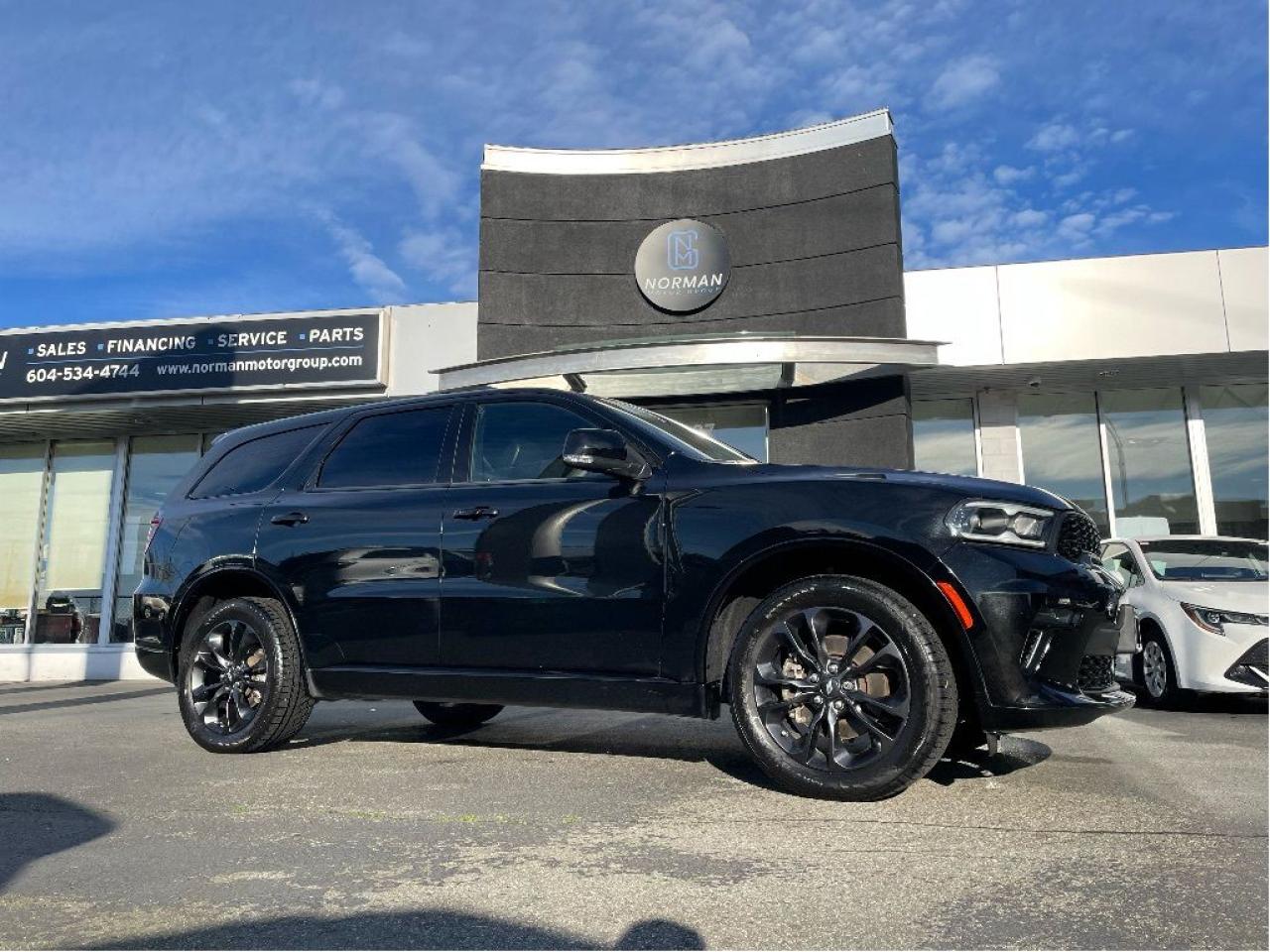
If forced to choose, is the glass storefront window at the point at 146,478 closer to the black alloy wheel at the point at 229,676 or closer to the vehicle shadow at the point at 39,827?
the black alloy wheel at the point at 229,676

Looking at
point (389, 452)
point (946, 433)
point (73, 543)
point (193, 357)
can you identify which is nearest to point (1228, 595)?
point (389, 452)

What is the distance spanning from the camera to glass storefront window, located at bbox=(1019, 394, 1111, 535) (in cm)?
1355

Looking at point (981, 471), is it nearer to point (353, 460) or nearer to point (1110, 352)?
point (1110, 352)

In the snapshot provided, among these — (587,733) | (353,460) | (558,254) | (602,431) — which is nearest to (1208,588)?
(587,733)

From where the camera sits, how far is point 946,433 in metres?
13.9

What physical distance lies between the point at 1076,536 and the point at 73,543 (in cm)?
1667

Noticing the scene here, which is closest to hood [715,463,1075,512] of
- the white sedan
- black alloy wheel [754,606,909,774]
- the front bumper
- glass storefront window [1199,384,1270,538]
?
the front bumper

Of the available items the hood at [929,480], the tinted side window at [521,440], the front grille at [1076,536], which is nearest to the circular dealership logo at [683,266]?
the tinted side window at [521,440]

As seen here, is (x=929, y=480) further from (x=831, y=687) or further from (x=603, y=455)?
(x=603, y=455)

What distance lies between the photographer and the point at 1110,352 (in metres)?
12.0

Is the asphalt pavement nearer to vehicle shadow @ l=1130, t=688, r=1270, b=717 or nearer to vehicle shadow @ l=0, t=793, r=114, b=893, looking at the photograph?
vehicle shadow @ l=0, t=793, r=114, b=893

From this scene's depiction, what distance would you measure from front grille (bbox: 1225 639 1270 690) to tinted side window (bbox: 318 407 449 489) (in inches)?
237

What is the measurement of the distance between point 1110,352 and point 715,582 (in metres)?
10.3

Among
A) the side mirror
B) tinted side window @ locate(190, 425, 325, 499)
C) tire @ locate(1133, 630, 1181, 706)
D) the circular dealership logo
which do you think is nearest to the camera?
the side mirror
